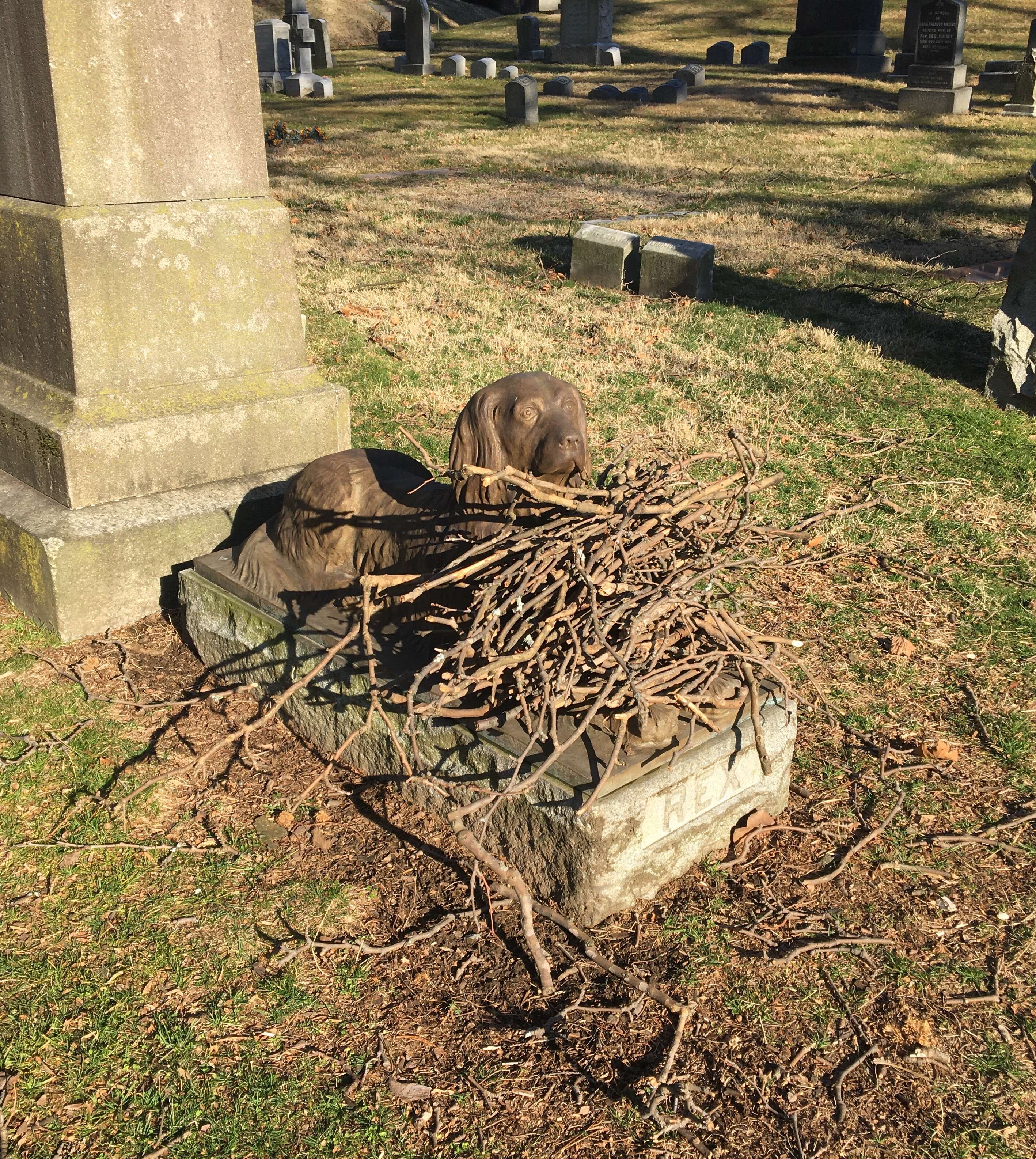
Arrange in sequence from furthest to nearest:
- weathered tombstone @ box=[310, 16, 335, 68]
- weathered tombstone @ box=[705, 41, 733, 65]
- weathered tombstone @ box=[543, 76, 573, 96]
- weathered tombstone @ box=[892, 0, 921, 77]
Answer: weathered tombstone @ box=[705, 41, 733, 65] < weathered tombstone @ box=[310, 16, 335, 68] < weathered tombstone @ box=[543, 76, 573, 96] < weathered tombstone @ box=[892, 0, 921, 77]

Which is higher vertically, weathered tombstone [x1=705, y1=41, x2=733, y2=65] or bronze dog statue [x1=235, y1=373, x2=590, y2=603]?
weathered tombstone [x1=705, y1=41, x2=733, y2=65]

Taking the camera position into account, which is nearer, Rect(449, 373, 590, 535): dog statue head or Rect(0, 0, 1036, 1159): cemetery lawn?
Rect(0, 0, 1036, 1159): cemetery lawn

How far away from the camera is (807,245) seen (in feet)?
40.8

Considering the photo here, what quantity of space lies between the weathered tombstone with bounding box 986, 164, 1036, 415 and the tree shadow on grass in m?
0.30

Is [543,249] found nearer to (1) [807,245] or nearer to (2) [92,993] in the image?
(1) [807,245]

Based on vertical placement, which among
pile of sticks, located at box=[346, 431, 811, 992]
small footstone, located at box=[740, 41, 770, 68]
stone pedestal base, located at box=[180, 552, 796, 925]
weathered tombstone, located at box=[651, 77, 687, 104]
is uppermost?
small footstone, located at box=[740, 41, 770, 68]

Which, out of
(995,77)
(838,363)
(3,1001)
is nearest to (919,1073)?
(3,1001)

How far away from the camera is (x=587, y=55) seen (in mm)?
30453

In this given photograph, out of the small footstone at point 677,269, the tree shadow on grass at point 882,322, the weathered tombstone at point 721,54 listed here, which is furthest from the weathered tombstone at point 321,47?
the small footstone at point 677,269

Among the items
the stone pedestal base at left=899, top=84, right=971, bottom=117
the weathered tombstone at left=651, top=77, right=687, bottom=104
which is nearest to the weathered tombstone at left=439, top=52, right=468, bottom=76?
the weathered tombstone at left=651, top=77, right=687, bottom=104

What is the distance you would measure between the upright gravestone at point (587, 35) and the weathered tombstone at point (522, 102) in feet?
29.4

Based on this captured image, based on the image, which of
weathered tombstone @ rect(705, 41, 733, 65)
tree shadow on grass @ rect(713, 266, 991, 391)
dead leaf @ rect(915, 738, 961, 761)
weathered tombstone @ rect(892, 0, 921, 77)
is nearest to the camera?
dead leaf @ rect(915, 738, 961, 761)

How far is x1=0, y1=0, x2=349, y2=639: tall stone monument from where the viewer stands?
4.76 meters

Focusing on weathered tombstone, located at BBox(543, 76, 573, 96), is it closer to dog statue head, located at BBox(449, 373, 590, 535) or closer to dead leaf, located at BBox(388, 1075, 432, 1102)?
dog statue head, located at BBox(449, 373, 590, 535)
